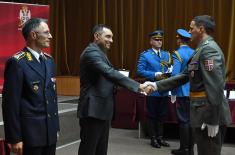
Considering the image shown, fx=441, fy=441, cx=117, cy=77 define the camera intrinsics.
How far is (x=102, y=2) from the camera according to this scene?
973cm

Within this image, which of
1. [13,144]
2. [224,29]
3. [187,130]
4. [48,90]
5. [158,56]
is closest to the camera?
[13,144]

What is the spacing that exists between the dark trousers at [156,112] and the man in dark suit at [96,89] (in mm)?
1963

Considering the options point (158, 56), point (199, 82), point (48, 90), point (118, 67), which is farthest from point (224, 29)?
point (48, 90)

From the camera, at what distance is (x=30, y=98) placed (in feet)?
8.29

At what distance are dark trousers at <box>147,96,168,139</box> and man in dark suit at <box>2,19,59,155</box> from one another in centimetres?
274

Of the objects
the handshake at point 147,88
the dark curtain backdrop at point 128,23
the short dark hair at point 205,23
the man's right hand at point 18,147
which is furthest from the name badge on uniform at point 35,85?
the dark curtain backdrop at point 128,23

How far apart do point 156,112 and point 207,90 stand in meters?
2.58

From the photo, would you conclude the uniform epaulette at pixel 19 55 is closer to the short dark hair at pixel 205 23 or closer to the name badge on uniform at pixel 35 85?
the name badge on uniform at pixel 35 85

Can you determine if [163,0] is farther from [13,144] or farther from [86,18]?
[13,144]

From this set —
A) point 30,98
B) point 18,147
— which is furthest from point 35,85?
point 18,147

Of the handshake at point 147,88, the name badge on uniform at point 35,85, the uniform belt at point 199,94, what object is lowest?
the handshake at point 147,88

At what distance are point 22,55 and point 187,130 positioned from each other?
273 cm

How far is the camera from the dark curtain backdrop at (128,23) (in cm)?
867

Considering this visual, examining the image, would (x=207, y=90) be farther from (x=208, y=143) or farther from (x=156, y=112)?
(x=156, y=112)
